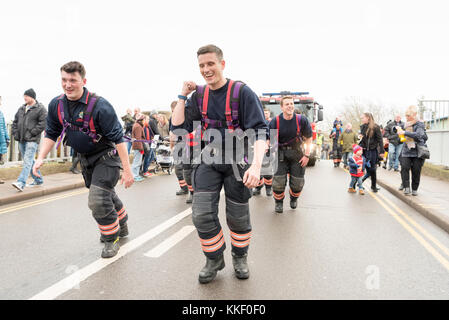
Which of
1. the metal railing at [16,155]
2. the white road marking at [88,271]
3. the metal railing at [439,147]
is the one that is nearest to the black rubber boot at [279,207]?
the white road marking at [88,271]

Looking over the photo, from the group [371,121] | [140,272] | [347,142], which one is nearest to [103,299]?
[140,272]

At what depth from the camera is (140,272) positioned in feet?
11.4

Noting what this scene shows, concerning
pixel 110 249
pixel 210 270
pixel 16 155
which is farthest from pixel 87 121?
pixel 16 155

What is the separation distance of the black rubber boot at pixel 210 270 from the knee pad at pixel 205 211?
1.03ft

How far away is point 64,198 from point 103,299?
17.3 feet

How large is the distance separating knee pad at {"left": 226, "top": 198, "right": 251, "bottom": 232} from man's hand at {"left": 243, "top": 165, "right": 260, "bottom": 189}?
15.5 inches

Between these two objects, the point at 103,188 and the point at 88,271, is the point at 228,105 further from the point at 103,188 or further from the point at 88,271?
the point at 88,271

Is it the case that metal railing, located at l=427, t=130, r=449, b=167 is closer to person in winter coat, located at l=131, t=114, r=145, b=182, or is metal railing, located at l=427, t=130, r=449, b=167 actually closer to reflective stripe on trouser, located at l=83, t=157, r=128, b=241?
person in winter coat, located at l=131, t=114, r=145, b=182

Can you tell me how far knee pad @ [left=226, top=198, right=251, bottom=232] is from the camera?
3311mm

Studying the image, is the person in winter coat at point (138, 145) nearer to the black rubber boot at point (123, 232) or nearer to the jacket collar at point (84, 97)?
the black rubber boot at point (123, 232)

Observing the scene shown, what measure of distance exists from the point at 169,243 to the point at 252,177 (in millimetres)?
1960

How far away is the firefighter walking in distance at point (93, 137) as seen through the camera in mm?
3686

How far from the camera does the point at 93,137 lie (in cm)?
374

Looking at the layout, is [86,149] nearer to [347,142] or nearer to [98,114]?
[98,114]
